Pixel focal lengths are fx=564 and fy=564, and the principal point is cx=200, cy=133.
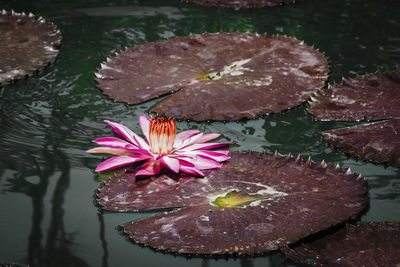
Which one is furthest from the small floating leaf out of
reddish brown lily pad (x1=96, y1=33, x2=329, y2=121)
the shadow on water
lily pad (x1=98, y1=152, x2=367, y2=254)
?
reddish brown lily pad (x1=96, y1=33, x2=329, y2=121)

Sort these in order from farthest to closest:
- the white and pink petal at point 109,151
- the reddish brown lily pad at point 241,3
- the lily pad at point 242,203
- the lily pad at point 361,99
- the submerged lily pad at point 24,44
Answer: the reddish brown lily pad at point 241,3, the submerged lily pad at point 24,44, the lily pad at point 361,99, the white and pink petal at point 109,151, the lily pad at point 242,203

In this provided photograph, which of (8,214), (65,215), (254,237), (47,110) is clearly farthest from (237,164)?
(47,110)

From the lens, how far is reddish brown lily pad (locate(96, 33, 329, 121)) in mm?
2004

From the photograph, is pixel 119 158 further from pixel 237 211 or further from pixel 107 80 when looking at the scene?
pixel 107 80

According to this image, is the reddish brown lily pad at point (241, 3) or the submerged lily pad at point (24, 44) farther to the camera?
the reddish brown lily pad at point (241, 3)

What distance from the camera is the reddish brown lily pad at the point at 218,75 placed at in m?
2.00

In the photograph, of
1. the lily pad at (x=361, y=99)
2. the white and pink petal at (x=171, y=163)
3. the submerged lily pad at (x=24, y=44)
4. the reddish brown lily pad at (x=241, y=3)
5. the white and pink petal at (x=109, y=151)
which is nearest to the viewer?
the white and pink petal at (x=171, y=163)

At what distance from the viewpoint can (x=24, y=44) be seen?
99.9 inches

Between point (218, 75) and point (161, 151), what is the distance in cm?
65

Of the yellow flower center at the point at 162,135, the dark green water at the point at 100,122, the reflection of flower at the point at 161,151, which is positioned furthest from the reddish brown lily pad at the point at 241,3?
the yellow flower center at the point at 162,135

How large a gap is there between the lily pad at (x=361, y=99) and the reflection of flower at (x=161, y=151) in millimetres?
480

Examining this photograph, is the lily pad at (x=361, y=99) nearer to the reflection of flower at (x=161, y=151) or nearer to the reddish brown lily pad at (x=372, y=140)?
the reddish brown lily pad at (x=372, y=140)

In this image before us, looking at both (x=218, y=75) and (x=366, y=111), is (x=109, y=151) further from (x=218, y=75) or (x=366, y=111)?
(x=366, y=111)

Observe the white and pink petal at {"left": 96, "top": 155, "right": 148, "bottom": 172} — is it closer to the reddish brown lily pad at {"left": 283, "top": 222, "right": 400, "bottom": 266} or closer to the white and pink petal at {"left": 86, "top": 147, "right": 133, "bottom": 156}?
the white and pink petal at {"left": 86, "top": 147, "right": 133, "bottom": 156}
